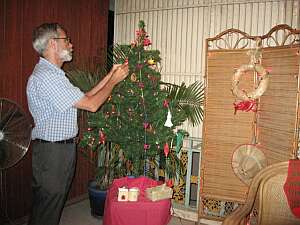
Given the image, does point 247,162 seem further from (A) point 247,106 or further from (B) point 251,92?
(B) point 251,92

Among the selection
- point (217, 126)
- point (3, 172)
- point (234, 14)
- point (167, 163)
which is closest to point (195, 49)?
point (234, 14)

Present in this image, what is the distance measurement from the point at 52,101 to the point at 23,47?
45.6 inches

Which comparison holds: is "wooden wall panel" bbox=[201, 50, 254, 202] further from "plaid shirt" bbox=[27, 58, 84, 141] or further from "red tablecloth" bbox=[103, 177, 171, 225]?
"plaid shirt" bbox=[27, 58, 84, 141]

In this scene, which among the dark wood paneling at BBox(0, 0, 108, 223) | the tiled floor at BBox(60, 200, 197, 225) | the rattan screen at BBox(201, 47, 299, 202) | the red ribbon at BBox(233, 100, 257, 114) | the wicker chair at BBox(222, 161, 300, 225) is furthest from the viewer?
the tiled floor at BBox(60, 200, 197, 225)

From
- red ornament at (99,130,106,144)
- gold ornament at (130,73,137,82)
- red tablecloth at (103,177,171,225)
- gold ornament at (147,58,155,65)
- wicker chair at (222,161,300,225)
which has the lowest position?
red tablecloth at (103,177,171,225)

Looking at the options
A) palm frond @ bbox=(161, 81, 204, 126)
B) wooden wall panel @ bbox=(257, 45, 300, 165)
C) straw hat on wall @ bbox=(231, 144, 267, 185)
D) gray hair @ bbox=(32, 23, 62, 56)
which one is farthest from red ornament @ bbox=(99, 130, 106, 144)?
wooden wall panel @ bbox=(257, 45, 300, 165)

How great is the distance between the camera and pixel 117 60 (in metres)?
3.08

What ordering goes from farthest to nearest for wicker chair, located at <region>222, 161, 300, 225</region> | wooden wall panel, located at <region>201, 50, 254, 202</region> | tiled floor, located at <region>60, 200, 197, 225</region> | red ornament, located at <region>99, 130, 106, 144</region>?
1. tiled floor, located at <region>60, 200, 197, 225</region>
2. red ornament, located at <region>99, 130, 106, 144</region>
3. wooden wall panel, located at <region>201, 50, 254, 202</region>
4. wicker chair, located at <region>222, 161, 300, 225</region>

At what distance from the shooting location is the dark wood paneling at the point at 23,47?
9.50 feet

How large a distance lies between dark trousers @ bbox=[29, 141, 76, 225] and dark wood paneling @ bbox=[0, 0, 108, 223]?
84cm

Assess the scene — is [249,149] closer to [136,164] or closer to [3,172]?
[136,164]

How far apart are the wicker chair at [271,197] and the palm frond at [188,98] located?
118cm

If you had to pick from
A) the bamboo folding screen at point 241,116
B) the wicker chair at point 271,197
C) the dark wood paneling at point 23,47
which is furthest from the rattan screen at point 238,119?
the dark wood paneling at point 23,47

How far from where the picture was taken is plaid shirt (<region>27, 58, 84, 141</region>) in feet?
7.06
